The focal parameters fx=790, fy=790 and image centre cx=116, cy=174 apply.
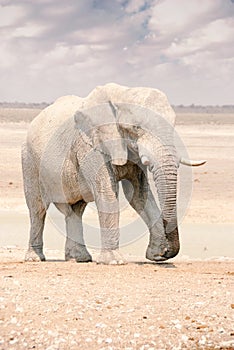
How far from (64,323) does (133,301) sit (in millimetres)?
785

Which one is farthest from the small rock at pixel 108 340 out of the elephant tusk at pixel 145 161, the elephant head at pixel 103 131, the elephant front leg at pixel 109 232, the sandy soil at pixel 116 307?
the elephant head at pixel 103 131

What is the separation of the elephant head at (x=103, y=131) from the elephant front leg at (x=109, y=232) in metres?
0.54

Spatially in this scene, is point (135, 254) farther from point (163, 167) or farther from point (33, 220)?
point (163, 167)

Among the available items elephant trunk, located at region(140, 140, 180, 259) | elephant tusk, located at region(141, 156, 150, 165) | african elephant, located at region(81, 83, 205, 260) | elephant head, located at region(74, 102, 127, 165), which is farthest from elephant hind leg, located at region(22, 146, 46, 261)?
elephant trunk, located at region(140, 140, 180, 259)

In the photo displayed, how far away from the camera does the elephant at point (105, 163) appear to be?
27.8 feet

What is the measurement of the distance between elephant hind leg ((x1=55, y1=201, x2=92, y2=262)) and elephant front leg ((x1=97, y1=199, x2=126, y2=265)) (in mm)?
1074

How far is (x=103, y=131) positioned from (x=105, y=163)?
0.38m

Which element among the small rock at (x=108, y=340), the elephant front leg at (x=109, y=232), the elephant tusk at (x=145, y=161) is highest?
the small rock at (x=108, y=340)

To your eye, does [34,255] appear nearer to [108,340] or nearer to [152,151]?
[152,151]

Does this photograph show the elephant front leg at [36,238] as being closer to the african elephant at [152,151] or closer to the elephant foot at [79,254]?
the elephant foot at [79,254]

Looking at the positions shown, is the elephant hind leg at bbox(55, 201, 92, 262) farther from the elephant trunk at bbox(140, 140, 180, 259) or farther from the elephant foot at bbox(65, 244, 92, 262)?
the elephant trunk at bbox(140, 140, 180, 259)

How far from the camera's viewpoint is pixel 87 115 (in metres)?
9.55

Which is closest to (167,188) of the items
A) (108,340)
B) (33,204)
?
(108,340)

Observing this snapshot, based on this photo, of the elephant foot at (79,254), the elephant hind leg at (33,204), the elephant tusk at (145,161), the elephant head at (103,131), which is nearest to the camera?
the elephant tusk at (145,161)
